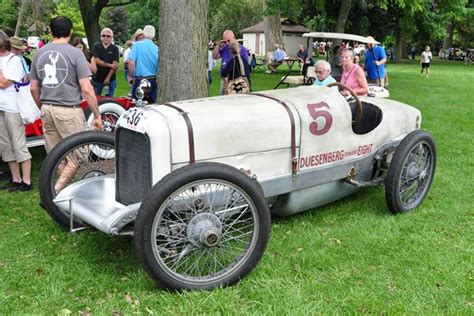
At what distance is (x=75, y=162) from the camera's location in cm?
472

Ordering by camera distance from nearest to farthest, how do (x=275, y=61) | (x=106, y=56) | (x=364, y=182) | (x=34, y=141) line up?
1. (x=364, y=182)
2. (x=34, y=141)
3. (x=106, y=56)
4. (x=275, y=61)

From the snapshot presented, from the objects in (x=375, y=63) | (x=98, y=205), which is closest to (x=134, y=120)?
(x=98, y=205)

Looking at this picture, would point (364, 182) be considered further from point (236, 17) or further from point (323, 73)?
point (236, 17)

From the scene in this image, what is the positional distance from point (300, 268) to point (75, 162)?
2240mm

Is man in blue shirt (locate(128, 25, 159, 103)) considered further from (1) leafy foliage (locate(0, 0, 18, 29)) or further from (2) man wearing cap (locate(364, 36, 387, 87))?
(1) leafy foliage (locate(0, 0, 18, 29))

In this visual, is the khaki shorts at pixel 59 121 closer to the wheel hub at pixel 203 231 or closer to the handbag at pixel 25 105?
the handbag at pixel 25 105

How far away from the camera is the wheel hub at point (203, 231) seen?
3.55 meters

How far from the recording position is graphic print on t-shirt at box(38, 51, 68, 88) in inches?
192

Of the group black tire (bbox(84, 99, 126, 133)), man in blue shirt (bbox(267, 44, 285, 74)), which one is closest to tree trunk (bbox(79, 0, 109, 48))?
man in blue shirt (bbox(267, 44, 285, 74))

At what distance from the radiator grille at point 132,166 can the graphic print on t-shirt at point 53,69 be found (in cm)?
121

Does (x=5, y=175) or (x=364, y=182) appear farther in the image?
(x=5, y=175)

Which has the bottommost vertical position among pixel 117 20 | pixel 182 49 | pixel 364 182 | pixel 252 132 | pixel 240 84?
pixel 364 182

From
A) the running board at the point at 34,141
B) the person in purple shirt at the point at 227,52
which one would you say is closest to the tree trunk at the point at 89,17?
the person in purple shirt at the point at 227,52

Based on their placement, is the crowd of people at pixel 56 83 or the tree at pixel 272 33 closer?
the crowd of people at pixel 56 83
